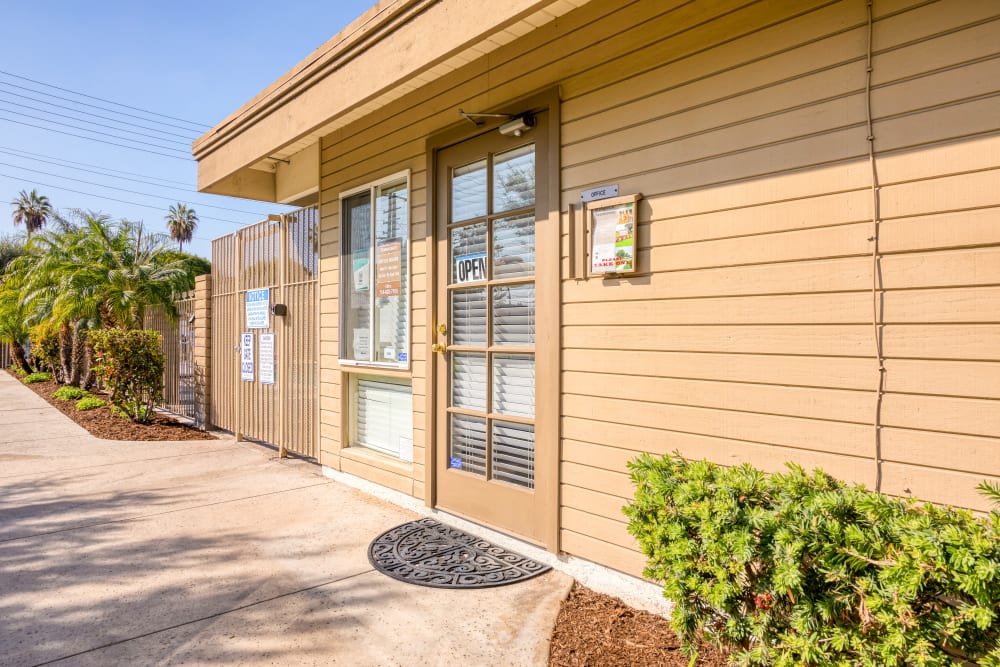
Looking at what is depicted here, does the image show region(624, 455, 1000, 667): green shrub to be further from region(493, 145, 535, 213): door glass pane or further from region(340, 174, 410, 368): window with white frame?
region(340, 174, 410, 368): window with white frame

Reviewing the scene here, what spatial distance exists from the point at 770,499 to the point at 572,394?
1.28 metres

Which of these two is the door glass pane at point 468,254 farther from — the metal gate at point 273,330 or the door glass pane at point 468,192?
the metal gate at point 273,330

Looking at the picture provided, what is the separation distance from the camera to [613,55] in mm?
2887

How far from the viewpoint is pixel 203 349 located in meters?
7.50

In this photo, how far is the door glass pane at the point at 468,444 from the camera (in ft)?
11.8

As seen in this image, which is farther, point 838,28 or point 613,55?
point 613,55

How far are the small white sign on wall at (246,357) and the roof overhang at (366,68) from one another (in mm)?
→ 1761

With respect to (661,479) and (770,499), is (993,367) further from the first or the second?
(661,479)

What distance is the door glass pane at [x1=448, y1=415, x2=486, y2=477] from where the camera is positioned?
3.61 meters

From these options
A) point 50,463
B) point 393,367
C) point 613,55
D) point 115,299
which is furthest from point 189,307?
point 613,55

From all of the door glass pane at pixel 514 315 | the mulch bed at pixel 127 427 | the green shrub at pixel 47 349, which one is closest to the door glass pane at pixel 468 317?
the door glass pane at pixel 514 315

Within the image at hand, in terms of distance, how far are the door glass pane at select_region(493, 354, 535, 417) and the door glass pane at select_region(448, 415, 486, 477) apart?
218 millimetres

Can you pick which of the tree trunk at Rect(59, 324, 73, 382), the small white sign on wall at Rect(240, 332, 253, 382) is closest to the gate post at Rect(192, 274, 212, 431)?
the small white sign on wall at Rect(240, 332, 253, 382)

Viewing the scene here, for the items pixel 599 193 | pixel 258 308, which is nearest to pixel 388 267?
pixel 599 193
